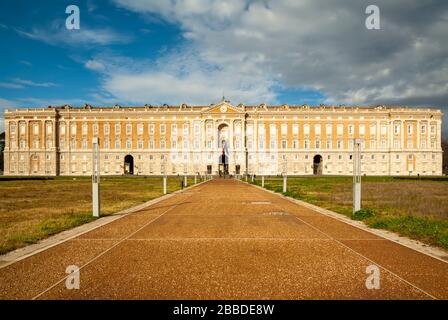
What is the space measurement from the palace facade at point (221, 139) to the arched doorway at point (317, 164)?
93 centimetres

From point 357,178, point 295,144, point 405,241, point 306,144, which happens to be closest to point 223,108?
point 295,144

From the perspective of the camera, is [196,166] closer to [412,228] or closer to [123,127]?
[123,127]

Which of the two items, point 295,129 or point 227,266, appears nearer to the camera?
point 227,266

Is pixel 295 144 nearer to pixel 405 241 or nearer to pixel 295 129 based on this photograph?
pixel 295 129

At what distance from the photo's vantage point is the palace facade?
9281 centimetres

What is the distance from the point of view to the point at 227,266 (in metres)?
6.45

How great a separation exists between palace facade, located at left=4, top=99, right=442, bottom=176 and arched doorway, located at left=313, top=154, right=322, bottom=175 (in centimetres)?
93

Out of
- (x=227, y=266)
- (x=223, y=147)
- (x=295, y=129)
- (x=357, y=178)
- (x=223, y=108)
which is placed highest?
(x=223, y=108)

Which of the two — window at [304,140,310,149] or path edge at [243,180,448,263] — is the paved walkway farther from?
window at [304,140,310,149]

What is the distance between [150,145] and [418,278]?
301ft

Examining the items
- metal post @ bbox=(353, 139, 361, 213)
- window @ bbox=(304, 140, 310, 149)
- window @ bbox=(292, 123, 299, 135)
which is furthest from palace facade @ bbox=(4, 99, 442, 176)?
metal post @ bbox=(353, 139, 361, 213)

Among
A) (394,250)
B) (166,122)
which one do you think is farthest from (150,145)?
(394,250)

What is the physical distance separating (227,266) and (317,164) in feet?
305
